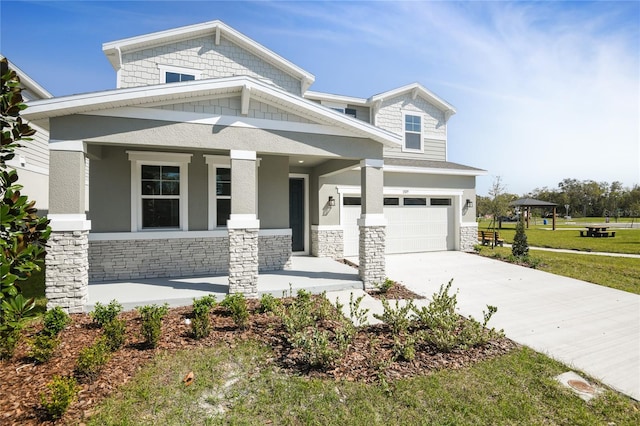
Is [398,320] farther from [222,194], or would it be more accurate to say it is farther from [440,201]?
[440,201]

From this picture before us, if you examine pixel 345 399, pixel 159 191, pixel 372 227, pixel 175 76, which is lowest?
pixel 345 399

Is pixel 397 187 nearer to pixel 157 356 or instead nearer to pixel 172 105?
pixel 172 105

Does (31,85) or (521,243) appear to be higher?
(31,85)

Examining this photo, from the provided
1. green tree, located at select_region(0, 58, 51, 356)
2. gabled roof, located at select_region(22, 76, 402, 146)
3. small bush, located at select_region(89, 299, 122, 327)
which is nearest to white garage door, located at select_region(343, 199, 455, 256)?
gabled roof, located at select_region(22, 76, 402, 146)

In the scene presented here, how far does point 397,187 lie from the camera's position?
1400 cm

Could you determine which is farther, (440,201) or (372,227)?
(440,201)

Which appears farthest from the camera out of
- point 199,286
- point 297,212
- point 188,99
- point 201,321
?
point 297,212

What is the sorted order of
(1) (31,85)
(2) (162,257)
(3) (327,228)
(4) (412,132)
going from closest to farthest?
(2) (162,257) < (1) (31,85) < (3) (327,228) < (4) (412,132)

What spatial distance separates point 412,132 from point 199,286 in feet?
40.4

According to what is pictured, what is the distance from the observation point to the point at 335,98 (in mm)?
14578

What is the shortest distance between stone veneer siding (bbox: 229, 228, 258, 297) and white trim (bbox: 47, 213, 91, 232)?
284 cm

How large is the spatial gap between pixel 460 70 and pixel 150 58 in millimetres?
9821

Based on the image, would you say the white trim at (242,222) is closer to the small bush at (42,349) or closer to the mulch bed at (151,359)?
the mulch bed at (151,359)

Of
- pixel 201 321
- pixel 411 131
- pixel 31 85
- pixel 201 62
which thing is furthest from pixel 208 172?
pixel 411 131
